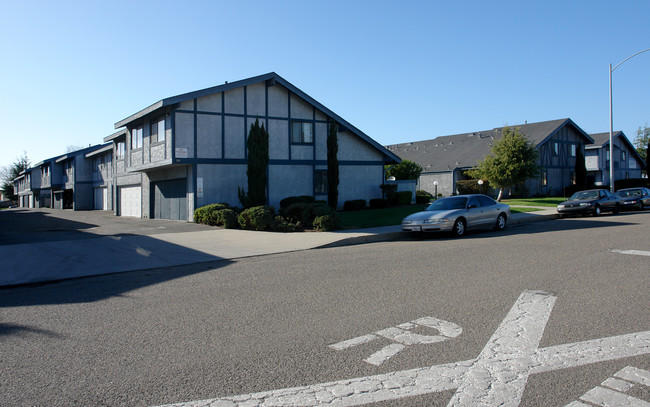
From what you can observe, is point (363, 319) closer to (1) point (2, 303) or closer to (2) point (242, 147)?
(1) point (2, 303)

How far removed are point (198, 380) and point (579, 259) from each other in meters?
8.90

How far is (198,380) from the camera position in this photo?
419cm

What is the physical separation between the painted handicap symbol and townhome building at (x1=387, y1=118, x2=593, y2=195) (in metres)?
36.1

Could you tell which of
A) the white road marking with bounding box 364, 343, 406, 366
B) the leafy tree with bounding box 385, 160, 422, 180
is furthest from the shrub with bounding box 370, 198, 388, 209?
the white road marking with bounding box 364, 343, 406, 366

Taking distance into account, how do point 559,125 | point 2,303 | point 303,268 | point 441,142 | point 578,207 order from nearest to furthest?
1. point 2,303
2. point 303,268
3. point 578,207
4. point 559,125
5. point 441,142

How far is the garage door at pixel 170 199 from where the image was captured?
24.8 meters

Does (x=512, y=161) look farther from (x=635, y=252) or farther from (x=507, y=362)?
(x=507, y=362)

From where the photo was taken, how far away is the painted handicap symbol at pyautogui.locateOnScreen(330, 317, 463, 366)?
15.5 feet

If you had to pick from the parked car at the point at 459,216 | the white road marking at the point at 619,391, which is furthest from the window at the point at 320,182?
the white road marking at the point at 619,391

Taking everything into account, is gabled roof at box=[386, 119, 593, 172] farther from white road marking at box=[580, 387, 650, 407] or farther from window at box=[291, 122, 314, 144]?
white road marking at box=[580, 387, 650, 407]

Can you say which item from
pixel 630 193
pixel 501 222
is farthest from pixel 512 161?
pixel 501 222

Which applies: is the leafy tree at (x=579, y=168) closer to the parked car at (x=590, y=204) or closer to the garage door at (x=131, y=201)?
the parked car at (x=590, y=204)

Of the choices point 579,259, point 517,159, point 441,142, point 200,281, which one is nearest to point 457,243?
point 579,259

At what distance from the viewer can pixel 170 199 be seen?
26344mm
